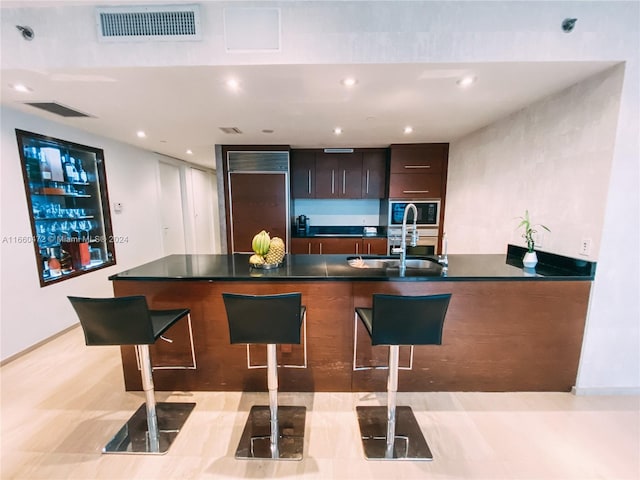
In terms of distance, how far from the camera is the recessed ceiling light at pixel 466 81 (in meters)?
1.86

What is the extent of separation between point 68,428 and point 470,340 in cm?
276

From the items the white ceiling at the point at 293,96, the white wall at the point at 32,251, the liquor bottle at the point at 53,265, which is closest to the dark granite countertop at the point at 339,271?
the white ceiling at the point at 293,96

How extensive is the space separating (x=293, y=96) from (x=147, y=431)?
2.53 metres

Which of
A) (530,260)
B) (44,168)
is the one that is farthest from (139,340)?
(530,260)

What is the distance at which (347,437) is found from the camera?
1.69m

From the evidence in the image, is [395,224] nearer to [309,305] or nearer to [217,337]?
[309,305]

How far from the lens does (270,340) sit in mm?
1489

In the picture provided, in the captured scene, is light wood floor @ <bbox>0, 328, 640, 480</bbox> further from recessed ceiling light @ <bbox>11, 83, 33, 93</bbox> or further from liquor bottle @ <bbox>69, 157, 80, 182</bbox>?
recessed ceiling light @ <bbox>11, 83, 33, 93</bbox>

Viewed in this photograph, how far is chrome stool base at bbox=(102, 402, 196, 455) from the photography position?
1.60 metres

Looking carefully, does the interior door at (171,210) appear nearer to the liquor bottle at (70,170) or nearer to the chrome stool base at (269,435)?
the liquor bottle at (70,170)

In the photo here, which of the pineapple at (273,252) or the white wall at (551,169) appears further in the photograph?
the pineapple at (273,252)

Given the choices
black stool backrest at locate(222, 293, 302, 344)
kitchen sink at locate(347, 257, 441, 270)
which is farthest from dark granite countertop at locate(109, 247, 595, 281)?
black stool backrest at locate(222, 293, 302, 344)

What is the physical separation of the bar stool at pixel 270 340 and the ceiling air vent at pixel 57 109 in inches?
95.3

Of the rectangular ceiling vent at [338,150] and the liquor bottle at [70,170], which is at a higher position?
the rectangular ceiling vent at [338,150]
